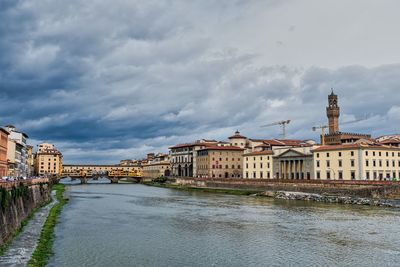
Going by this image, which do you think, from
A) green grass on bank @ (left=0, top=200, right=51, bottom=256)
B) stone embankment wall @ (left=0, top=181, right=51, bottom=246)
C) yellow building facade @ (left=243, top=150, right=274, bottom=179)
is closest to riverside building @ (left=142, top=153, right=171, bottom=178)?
yellow building facade @ (left=243, top=150, right=274, bottom=179)

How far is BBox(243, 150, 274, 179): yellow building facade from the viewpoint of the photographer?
102 m

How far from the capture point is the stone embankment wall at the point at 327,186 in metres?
61.4

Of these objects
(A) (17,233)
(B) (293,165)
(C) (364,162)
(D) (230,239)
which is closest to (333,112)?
(B) (293,165)

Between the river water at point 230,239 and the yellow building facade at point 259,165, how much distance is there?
181ft

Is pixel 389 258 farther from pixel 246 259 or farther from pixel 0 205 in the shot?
pixel 0 205

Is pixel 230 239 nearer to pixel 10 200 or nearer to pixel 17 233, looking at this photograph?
pixel 17 233

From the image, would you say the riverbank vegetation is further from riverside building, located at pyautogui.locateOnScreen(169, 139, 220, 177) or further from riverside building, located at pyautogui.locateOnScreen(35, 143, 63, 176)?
riverside building, located at pyautogui.locateOnScreen(35, 143, 63, 176)

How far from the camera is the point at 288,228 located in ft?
115

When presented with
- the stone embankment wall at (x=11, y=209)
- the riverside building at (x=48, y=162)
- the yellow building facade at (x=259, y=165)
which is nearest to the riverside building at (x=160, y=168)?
the riverside building at (x=48, y=162)

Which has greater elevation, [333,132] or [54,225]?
[333,132]

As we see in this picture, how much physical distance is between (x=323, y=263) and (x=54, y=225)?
23.3 m

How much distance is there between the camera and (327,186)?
72.6 m

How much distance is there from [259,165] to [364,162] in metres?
32.5

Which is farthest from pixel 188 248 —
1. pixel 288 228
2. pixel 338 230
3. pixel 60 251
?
pixel 338 230
